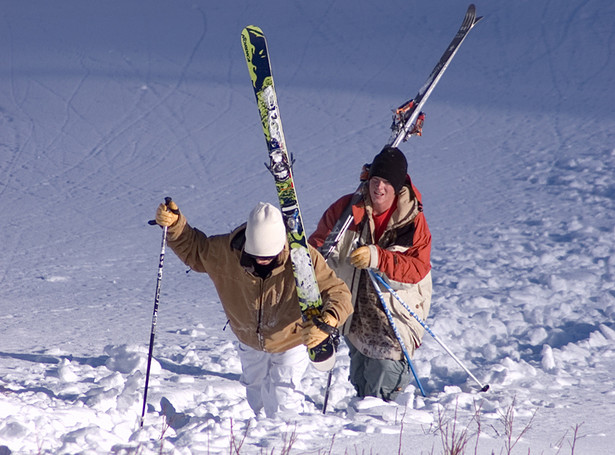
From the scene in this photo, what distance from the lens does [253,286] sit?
3.77 meters

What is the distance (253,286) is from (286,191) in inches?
21.9

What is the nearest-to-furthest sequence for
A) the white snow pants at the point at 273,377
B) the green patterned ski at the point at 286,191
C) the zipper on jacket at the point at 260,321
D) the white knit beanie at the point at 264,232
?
the white knit beanie at the point at 264,232, the green patterned ski at the point at 286,191, the zipper on jacket at the point at 260,321, the white snow pants at the point at 273,377

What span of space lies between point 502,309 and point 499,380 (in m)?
1.43

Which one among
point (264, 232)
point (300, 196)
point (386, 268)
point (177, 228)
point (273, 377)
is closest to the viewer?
point (264, 232)

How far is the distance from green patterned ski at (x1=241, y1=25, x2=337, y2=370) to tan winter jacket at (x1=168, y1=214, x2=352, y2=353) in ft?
0.34

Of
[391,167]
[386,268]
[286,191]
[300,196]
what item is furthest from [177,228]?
[300,196]

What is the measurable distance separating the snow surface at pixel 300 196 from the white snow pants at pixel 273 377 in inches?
8.9

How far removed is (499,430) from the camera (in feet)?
12.0

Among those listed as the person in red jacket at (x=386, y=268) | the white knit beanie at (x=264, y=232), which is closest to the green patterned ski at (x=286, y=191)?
the white knit beanie at (x=264, y=232)

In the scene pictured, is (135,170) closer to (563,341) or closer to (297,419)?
(563,341)

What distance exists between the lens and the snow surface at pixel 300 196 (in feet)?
12.8

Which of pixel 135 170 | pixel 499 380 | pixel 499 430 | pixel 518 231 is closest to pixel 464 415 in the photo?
pixel 499 430

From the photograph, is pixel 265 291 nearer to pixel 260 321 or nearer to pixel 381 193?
pixel 260 321

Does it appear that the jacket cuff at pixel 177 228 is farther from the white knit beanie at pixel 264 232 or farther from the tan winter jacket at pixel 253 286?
the white knit beanie at pixel 264 232
